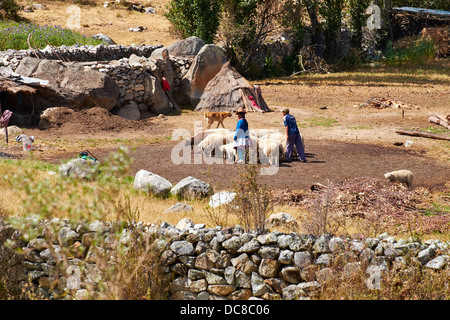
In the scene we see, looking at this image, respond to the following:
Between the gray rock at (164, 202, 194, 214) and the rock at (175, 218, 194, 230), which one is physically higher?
the rock at (175, 218, 194, 230)

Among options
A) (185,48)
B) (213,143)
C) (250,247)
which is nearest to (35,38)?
(185,48)

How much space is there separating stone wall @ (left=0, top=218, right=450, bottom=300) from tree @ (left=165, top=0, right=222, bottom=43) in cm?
2175

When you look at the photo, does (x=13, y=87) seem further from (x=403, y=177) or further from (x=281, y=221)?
(x=403, y=177)

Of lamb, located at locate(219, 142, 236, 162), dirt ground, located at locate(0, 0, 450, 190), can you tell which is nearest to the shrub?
dirt ground, located at locate(0, 0, 450, 190)

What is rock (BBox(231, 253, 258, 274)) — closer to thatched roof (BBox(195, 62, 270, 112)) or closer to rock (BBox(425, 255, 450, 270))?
rock (BBox(425, 255, 450, 270))

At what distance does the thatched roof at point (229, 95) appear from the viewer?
2105cm

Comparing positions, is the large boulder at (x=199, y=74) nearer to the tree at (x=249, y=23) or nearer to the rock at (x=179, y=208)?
the tree at (x=249, y=23)

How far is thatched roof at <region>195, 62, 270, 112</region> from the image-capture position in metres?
21.0

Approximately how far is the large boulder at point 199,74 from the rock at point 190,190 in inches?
498

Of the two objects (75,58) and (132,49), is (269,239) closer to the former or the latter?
(75,58)

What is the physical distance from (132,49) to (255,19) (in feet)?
24.4

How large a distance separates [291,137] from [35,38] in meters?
14.7

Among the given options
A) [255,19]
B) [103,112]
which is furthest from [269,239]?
[255,19]

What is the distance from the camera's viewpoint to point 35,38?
2345 centimetres
